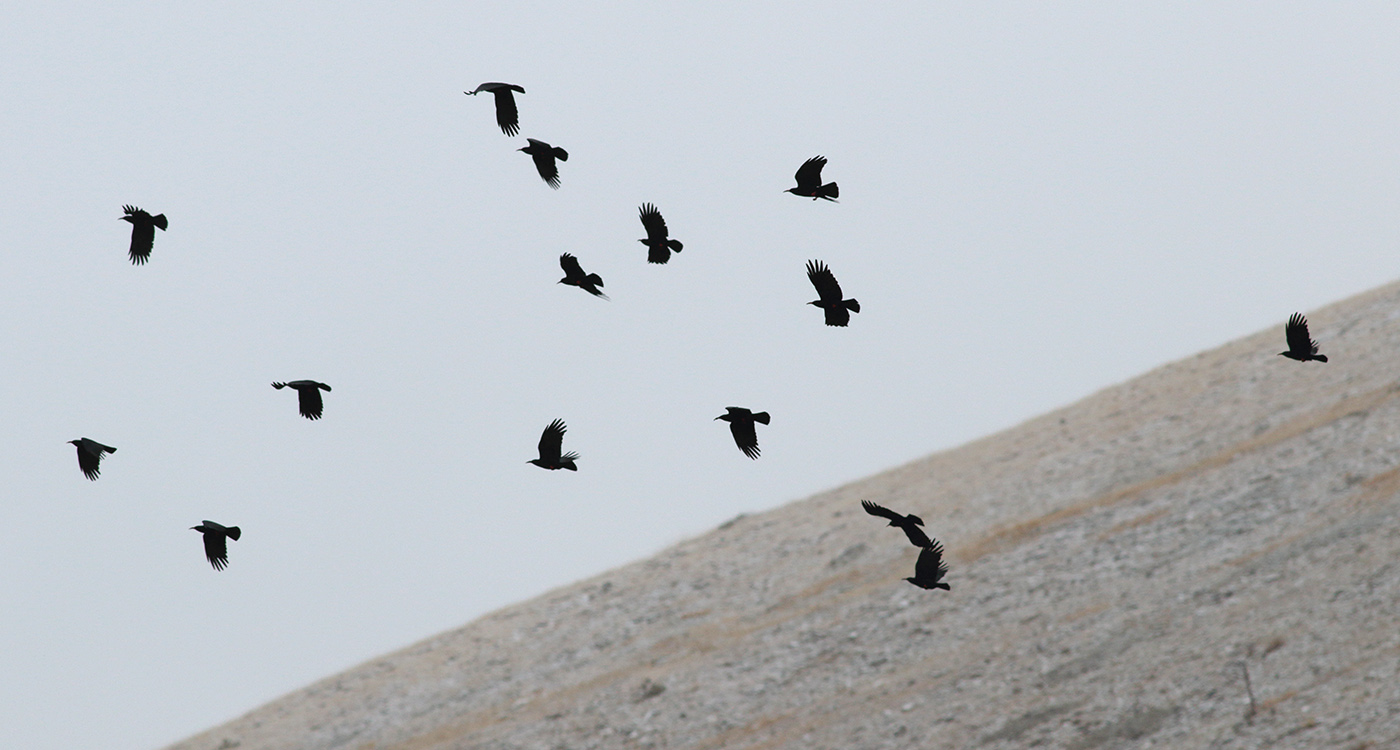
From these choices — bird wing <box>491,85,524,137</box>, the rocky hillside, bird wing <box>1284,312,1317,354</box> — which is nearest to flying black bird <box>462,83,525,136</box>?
bird wing <box>491,85,524,137</box>

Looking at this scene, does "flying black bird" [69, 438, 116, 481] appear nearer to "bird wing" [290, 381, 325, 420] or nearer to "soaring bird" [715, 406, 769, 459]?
"bird wing" [290, 381, 325, 420]

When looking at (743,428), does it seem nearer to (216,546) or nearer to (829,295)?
(829,295)

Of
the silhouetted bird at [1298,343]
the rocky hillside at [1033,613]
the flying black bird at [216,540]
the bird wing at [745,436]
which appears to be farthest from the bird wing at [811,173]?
the rocky hillside at [1033,613]

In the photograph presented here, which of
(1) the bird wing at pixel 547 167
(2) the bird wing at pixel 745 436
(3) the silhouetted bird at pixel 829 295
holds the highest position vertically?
(1) the bird wing at pixel 547 167

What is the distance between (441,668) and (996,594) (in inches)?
626

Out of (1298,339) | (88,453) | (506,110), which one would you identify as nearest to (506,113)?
(506,110)

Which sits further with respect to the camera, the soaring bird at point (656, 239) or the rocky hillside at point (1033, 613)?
the rocky hillside at point (1033, 613)

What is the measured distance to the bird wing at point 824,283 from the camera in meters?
13.3

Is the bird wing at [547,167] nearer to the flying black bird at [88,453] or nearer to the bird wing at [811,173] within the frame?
the bird wing at [811,173]

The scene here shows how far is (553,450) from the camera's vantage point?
533 inches

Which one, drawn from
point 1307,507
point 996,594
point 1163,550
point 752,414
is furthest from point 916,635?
point 752,414

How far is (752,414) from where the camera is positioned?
13336mm

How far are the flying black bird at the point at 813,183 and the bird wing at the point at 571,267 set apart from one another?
224 cm

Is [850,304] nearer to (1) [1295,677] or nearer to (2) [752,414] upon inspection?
(2) [752,414]
